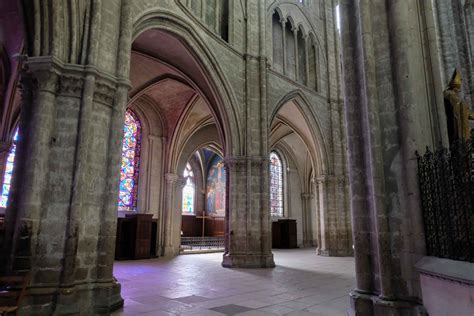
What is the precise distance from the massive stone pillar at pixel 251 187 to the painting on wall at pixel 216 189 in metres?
14.6

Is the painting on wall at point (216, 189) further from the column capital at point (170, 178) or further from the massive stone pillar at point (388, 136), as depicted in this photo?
the massive stone pillar at point (388, 136)

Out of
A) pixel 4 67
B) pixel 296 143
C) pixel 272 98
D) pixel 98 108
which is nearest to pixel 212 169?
pixel 296 143

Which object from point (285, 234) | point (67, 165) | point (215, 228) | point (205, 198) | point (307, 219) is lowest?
point (285, 234)

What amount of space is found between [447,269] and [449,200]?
872mm

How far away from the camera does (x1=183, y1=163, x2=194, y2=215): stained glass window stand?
28.6 metres

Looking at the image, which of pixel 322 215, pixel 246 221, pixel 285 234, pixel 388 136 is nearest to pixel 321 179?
pixel 322 215

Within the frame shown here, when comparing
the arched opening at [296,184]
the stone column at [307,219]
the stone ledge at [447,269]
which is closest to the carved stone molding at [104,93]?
the stone ledge at [447,269]

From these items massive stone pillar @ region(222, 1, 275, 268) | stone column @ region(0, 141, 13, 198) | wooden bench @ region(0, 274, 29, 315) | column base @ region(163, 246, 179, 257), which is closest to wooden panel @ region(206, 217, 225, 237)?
column base @ region(163, 246, 179, 257)

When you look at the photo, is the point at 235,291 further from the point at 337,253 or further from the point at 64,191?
the point at 337,253

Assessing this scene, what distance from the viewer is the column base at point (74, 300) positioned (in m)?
5.65

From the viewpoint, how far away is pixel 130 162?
17.9 metres

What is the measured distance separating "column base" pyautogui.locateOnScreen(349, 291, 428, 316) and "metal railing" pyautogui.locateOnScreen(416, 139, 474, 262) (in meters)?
0.76

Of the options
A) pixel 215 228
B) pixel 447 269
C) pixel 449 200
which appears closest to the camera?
pixel 447 269

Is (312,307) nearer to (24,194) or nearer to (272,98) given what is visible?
(24,194)
